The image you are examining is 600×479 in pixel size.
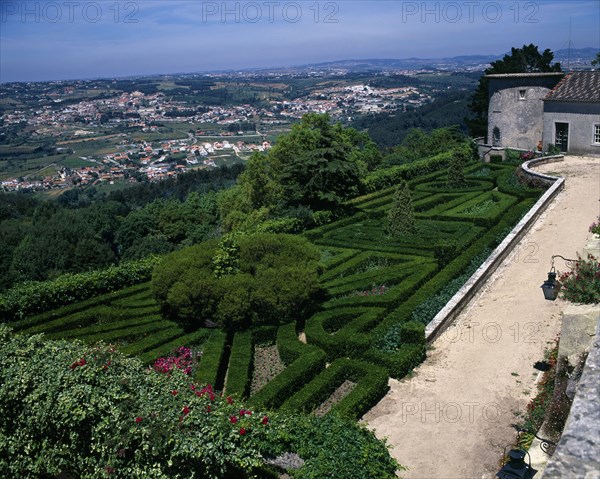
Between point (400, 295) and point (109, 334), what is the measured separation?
868cm

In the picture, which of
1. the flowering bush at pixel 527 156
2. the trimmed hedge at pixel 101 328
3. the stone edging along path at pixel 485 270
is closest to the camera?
the stone edging along path at pixel 485 270

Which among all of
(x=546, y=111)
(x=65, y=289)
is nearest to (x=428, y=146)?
(x=546, y=111)

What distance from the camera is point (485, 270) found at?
1762 cm

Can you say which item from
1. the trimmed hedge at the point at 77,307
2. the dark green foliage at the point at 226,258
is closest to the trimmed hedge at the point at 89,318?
the trimmed hedge at the point at 77,307

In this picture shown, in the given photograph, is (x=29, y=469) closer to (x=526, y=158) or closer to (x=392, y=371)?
(x=392, y=371)

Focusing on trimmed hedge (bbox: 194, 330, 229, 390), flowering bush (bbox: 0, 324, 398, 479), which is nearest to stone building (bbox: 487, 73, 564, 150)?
trimmed hedge (bbox: 194, 330, 229, 390)

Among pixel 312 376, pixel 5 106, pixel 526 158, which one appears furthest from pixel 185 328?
pixel 5 106

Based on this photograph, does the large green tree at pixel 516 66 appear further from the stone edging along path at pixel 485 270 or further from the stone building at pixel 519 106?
the stone edging along path at pixel 485 270

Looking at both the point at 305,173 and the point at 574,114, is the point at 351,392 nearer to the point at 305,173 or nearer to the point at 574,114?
the point at 305,173

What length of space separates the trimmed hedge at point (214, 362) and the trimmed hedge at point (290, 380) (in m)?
1.41

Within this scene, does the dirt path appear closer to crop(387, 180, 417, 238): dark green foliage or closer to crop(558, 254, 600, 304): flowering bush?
crop(558, 254, 600, 304): flowering bush

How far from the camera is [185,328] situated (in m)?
15.8

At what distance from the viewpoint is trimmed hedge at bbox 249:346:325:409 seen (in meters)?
11.8

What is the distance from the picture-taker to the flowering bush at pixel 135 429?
8.29 meters
